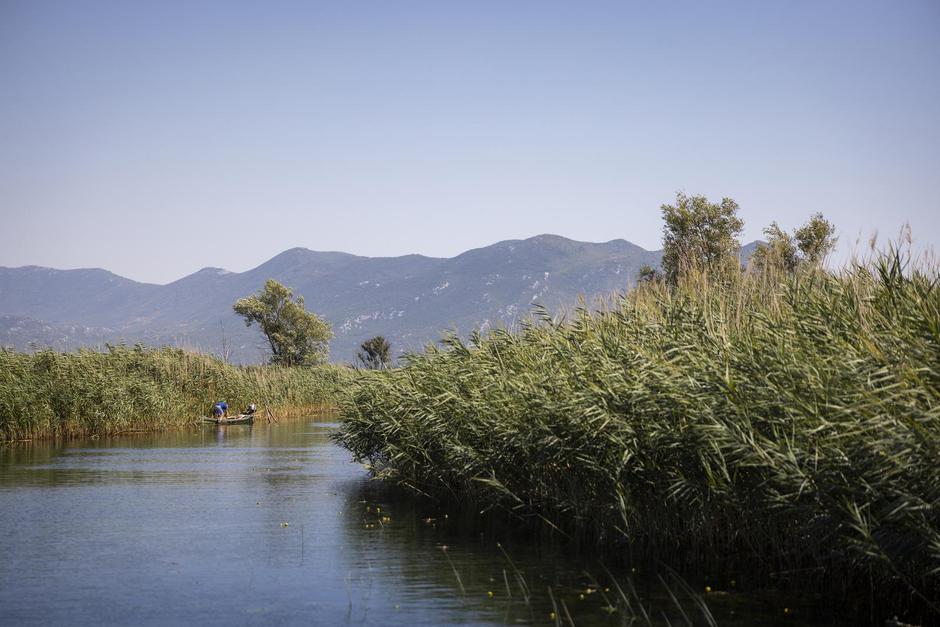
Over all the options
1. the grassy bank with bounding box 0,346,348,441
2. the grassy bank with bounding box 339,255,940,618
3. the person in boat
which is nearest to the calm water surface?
the grassy bank with bounding box 339,255,940,618

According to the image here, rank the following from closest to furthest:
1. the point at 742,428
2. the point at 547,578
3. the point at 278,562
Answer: the point at 742,428
the point at 547,578
the point at 278,562

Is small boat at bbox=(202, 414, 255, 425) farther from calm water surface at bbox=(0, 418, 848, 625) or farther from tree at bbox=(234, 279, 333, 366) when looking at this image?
tree at bbox=(234, 279, 333, 366)

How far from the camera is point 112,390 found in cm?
3819

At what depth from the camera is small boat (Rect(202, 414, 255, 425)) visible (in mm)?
45156

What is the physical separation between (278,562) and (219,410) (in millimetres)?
31144

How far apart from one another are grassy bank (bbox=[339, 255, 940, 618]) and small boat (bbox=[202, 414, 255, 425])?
2749cm

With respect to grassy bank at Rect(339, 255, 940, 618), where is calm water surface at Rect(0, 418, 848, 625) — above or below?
below

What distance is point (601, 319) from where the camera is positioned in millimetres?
18016

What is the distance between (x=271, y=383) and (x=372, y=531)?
37.0 metres

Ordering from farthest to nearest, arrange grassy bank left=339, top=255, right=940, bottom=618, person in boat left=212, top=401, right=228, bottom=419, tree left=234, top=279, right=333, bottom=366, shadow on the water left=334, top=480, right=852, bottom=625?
tree left=234, top=279, right=333, bottom=366 → person in boat left=212, top=401, right=228, bottom=419 → shadow on the water left=334, top=480, right=852, bottom=625 → grassy bank left=339, top=255, right=940, bottom=618

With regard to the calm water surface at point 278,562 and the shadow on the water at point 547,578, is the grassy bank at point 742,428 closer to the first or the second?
the shadow on the water at point 547,578

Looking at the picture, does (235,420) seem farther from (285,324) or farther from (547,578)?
(285,324)

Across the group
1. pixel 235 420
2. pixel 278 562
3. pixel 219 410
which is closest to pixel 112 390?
pixel 219 410

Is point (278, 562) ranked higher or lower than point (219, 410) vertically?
lower
